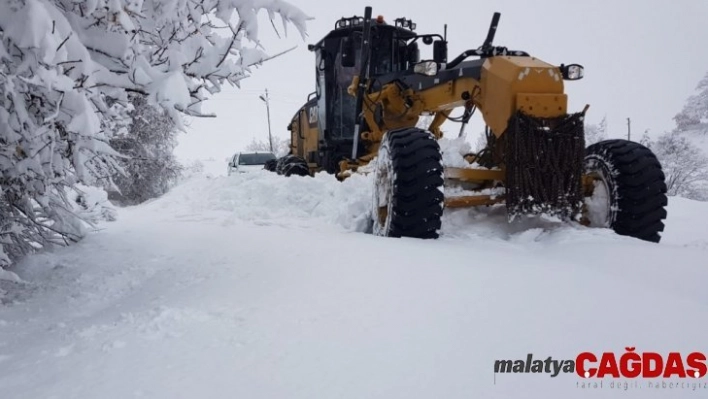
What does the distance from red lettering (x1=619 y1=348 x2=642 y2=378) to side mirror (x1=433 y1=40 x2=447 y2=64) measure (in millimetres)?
4743

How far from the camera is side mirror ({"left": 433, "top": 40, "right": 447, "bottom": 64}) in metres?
6.06

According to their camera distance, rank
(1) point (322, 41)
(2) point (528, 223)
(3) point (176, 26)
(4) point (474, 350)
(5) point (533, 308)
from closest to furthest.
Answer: (4) point (474, 350), (5) point (533, 308), (3) point (176, 26), (2) point (528, 223), (1) point (322, 41)

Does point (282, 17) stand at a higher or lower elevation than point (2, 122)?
higher

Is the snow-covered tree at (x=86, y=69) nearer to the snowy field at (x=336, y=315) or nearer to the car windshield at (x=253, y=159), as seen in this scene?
the snowy field at (x=336, y=315)

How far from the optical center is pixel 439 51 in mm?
6152

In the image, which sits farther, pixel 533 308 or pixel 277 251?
pixel 277 251

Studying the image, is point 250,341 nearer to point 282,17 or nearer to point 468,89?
point 282,17

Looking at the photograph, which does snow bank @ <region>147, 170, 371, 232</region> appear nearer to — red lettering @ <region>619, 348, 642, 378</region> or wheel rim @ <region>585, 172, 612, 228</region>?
wheel rim @ <region>585, 172, 612, 228</region>

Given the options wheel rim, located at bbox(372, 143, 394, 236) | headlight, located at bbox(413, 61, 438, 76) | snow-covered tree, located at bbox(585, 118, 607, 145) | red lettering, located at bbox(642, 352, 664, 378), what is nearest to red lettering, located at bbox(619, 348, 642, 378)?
red lettering, located at bbox(642, 352, 664, 378)

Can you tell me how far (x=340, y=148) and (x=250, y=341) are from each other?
7116mm

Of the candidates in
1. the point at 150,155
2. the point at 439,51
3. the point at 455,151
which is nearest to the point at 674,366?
the point at 455,151

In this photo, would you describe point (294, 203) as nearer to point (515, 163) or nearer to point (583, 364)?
point (515, 163)

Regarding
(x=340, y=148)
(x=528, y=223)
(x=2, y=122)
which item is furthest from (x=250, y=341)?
(x=340, y=148)

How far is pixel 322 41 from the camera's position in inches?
343
